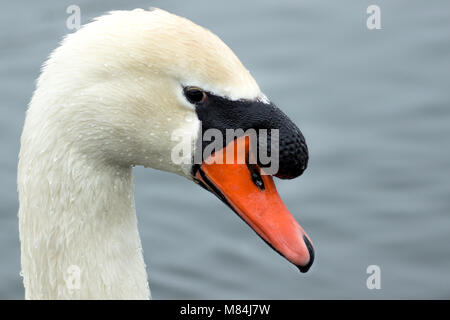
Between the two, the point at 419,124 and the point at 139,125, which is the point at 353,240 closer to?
the point at 419,124

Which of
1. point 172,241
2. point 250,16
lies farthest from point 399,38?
point 172,241

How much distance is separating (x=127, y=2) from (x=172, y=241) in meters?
3.40

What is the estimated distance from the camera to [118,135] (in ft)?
14.0

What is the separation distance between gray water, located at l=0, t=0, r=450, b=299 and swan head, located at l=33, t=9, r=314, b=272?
3.18 m

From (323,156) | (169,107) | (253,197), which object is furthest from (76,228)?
(323,156)

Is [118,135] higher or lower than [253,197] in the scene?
higher

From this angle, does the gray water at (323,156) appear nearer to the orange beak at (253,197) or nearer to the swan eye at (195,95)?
the orange beak at (253,197)

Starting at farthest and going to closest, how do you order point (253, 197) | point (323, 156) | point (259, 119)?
point (323, 156)
point (253, 197)
point (259, 119)

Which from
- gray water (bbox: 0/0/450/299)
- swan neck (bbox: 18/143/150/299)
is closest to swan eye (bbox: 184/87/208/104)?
swan neck (bbox: 18/143/150/299)

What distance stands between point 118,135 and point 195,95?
389 millimetres

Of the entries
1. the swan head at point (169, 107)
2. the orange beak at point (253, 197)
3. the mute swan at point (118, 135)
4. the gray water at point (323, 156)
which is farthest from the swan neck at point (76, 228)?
the gray water at point (323, 156)

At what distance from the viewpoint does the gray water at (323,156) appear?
7504mm

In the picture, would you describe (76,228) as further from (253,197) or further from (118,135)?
(253,197)

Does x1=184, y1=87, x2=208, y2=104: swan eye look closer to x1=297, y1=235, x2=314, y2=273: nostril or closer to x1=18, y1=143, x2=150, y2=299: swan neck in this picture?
x1=18, y1=143, x2=150, y2=299: swan neck
